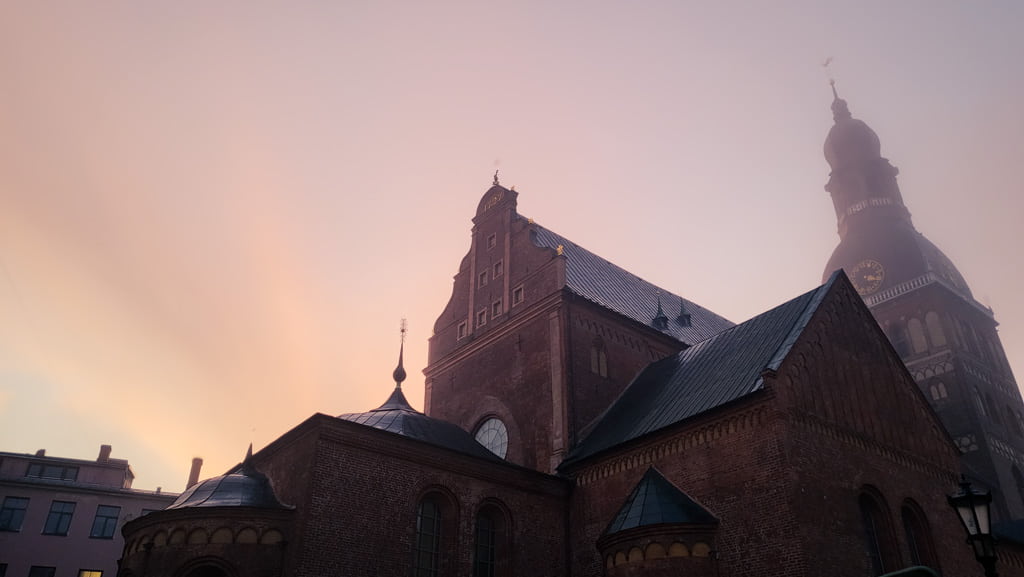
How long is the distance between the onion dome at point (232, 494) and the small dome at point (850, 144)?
52696 millimetres

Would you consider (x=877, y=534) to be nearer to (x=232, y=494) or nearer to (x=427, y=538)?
(x=427, y=538)

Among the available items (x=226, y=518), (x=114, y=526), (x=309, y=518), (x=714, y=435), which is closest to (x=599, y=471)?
(x=714, y=435)

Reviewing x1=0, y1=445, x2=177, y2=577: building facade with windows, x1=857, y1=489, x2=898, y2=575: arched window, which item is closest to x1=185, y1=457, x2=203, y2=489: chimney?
x1=0, y1=445, x2=177, y2=577: building facade with windows

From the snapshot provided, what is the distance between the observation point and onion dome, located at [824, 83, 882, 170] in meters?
58.2

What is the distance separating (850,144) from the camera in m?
58.9

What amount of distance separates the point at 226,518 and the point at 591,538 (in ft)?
35.2

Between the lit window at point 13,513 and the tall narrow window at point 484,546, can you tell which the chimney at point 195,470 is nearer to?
the lit window at point 13,513

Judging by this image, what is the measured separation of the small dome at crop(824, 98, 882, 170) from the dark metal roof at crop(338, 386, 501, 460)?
45.3 m

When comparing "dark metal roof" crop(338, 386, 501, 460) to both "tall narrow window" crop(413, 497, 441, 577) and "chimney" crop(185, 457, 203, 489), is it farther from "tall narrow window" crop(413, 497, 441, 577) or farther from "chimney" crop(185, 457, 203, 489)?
"chimney" crop(185, 457, 203, 489)

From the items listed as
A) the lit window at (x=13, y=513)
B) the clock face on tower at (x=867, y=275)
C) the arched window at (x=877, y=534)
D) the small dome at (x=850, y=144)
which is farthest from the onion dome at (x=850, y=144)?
the lit window at (x=13, y=513)

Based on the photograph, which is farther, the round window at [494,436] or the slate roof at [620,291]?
the slate roof at [620,291]

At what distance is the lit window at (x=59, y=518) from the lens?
43094 millimetres

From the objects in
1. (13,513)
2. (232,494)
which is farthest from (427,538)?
(13,513)

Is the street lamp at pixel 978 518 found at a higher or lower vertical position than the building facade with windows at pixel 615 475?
lower
